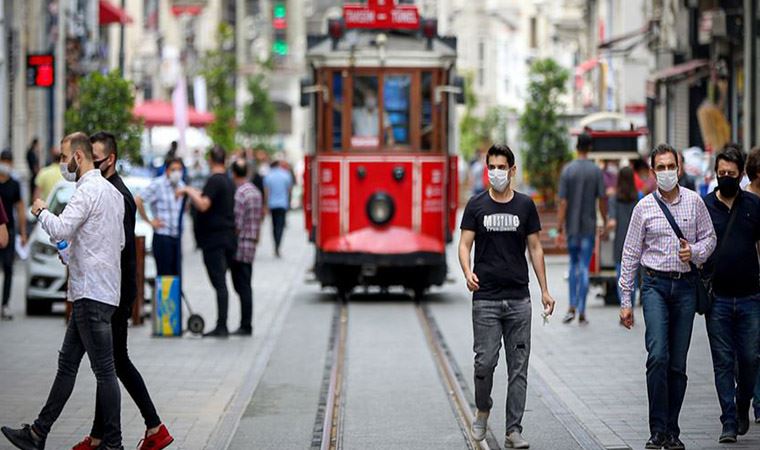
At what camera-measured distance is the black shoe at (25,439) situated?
31.7ft

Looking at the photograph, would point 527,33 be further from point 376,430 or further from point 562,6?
point 376,430

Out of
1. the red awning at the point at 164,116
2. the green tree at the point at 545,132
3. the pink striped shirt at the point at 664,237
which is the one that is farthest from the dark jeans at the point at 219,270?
the red awning at the point at 164,116

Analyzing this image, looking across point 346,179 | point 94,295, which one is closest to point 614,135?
point 346,179

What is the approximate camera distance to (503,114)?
61188mm

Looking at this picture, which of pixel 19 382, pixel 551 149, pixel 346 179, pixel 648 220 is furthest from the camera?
pixel 551 149

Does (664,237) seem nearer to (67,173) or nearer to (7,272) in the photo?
(67,173)

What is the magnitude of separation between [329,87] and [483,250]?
468 inches

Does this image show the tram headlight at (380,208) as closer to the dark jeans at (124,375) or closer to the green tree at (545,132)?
the dark jeans at (124,375)

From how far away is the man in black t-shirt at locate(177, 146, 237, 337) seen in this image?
16781 millimetres

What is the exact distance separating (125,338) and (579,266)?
9.01m

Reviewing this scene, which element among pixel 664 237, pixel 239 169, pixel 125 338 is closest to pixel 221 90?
pixel 239 169

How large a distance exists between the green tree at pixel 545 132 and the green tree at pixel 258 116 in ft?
113

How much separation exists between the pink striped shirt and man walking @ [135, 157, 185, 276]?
811 cm

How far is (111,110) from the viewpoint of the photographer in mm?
23688
